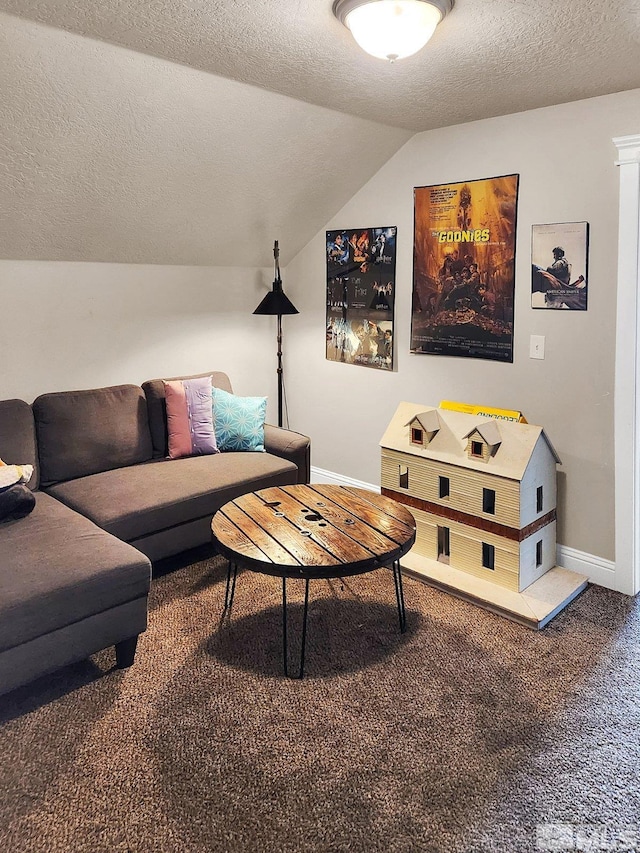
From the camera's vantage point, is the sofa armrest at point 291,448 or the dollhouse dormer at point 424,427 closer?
the dollhouse dormer at point 424,427

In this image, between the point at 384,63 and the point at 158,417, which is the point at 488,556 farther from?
the point at 384,63

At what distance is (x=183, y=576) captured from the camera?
314 centimetres

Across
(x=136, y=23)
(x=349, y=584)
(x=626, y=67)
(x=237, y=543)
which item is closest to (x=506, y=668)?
(x=349, y=584)

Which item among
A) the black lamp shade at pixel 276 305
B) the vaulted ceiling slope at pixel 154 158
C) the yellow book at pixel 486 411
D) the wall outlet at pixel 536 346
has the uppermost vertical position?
the vaulted ceiling slope at pixel 154 158

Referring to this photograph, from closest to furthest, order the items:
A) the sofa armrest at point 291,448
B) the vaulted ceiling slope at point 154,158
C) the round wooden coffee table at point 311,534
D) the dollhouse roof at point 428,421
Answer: the round wooden coffee table at point 311,534
the vaulted ceiling slope at point 154,158
the dollhouse roof at point 428,421
the sofa armrest at point 291,448

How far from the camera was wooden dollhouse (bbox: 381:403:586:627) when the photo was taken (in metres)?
2.86

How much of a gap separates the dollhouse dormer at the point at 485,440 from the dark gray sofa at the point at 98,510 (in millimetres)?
1055

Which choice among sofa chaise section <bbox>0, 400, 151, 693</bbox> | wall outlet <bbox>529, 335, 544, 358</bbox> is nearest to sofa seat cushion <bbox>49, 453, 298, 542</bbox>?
sofa chaise section <bbox>0, 400, 151, 693</bbox>

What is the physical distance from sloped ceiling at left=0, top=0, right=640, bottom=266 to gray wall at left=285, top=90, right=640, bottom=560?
0.11m

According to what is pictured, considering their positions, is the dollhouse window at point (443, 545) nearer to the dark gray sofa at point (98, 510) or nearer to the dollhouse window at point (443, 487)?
the dollhouse window at point (443, 487)

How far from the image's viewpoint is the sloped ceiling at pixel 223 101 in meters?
2.07

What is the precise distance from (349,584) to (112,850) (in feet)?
5.25

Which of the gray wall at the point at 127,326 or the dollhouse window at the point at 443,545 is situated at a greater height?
the gray wall at the point at 127,326

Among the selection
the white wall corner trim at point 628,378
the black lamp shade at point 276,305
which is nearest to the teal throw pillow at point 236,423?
the black lamp shade at point 276,305
